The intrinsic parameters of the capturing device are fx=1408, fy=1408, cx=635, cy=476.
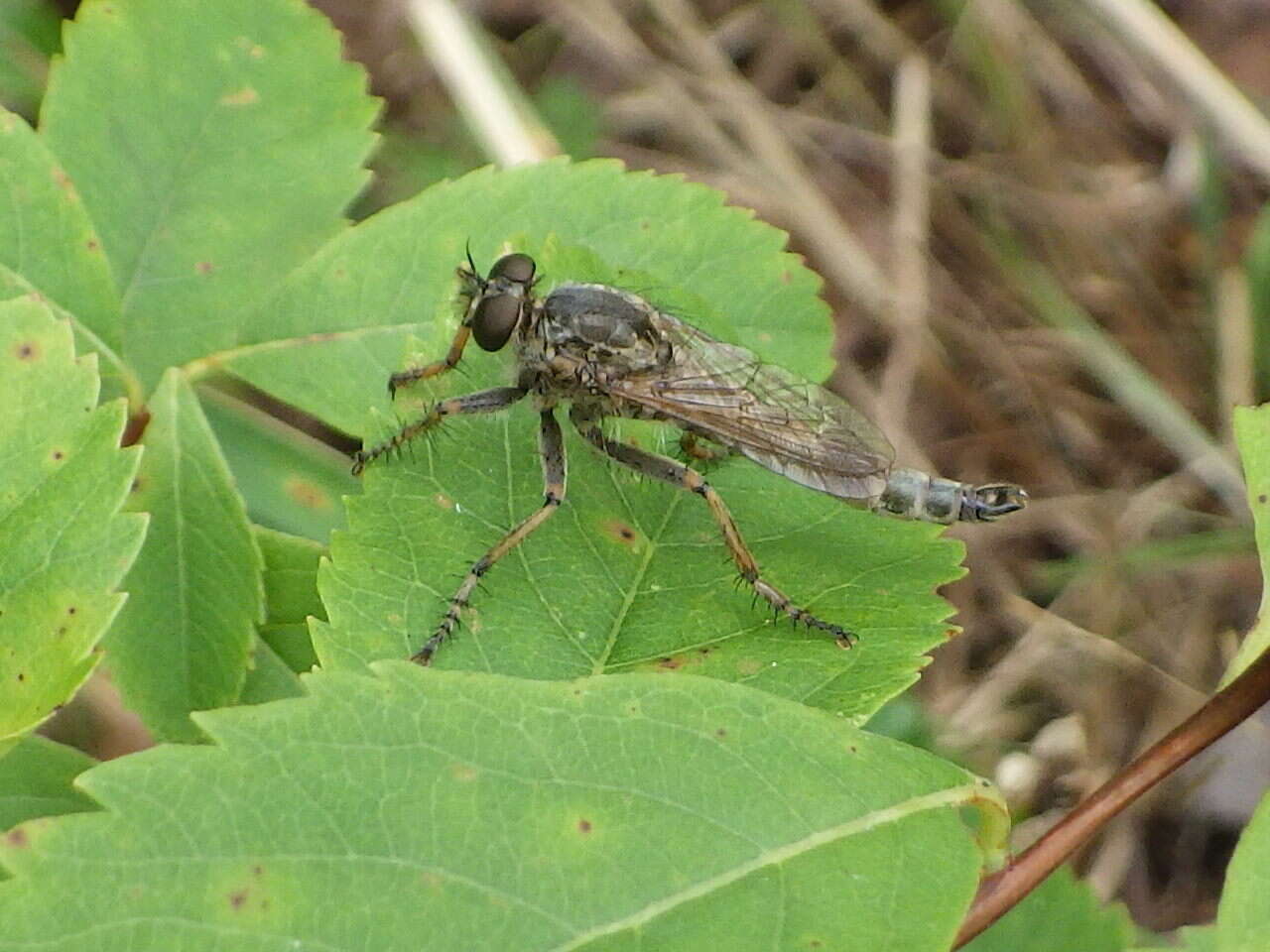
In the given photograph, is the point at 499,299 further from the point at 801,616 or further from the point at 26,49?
the point at 26,49

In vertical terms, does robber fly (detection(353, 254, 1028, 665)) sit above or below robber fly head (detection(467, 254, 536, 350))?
below

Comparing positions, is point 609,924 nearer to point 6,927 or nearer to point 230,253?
point 6,927

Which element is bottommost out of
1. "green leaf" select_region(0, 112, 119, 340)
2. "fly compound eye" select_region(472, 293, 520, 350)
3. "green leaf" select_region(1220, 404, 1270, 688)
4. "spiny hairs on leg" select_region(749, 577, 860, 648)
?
"green leaf" select_region(1220, 404, 1270, 688)

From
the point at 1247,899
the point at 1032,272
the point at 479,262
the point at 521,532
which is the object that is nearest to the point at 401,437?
the point at 521,532

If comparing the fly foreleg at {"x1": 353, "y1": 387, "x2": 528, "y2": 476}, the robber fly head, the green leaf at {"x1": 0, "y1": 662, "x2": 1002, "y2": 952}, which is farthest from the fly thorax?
the green leaf at {"x1": 0, "y1": 662, "x2": 1002, "y2": 952}

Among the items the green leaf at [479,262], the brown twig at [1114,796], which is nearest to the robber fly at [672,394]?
the green leaf at [479,262]

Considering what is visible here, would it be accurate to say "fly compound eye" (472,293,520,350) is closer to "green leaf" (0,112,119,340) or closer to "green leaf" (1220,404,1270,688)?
"green leaf" (0,112,119,340)
